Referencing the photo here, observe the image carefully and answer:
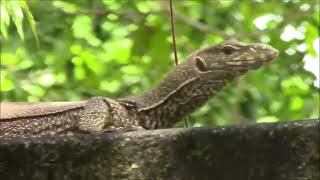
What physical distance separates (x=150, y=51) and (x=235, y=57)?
205cm

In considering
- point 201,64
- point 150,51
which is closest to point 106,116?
point 201,64

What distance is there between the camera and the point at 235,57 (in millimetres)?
3043

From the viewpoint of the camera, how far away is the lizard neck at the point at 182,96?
3.00 meters

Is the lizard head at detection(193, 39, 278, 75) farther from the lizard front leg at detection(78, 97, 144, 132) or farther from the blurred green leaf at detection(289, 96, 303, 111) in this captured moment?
the blurred green leaf at detection(289, 96, 303, 111)

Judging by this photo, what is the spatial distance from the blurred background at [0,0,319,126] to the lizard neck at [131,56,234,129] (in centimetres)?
199

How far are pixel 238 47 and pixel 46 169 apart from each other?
5.16 feet

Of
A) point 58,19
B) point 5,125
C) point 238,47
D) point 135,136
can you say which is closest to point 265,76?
point 58,19

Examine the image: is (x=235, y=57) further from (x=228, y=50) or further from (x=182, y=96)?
(x=182, y=96)

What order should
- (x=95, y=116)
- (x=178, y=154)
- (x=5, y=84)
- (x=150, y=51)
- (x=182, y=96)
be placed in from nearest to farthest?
(x=178, y=154)
(x=95, y=116)
(x=182, y=96)
(x=150, y=51)
(x=5, y=84)

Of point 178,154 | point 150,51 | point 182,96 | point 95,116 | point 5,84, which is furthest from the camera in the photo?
point 5,84

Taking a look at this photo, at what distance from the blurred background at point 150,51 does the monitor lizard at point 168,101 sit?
198 centimetres

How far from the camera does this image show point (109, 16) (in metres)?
5.91

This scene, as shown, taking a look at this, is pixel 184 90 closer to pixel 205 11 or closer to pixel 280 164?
pixel 280 164

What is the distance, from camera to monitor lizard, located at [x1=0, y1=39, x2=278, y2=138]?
2.80m
